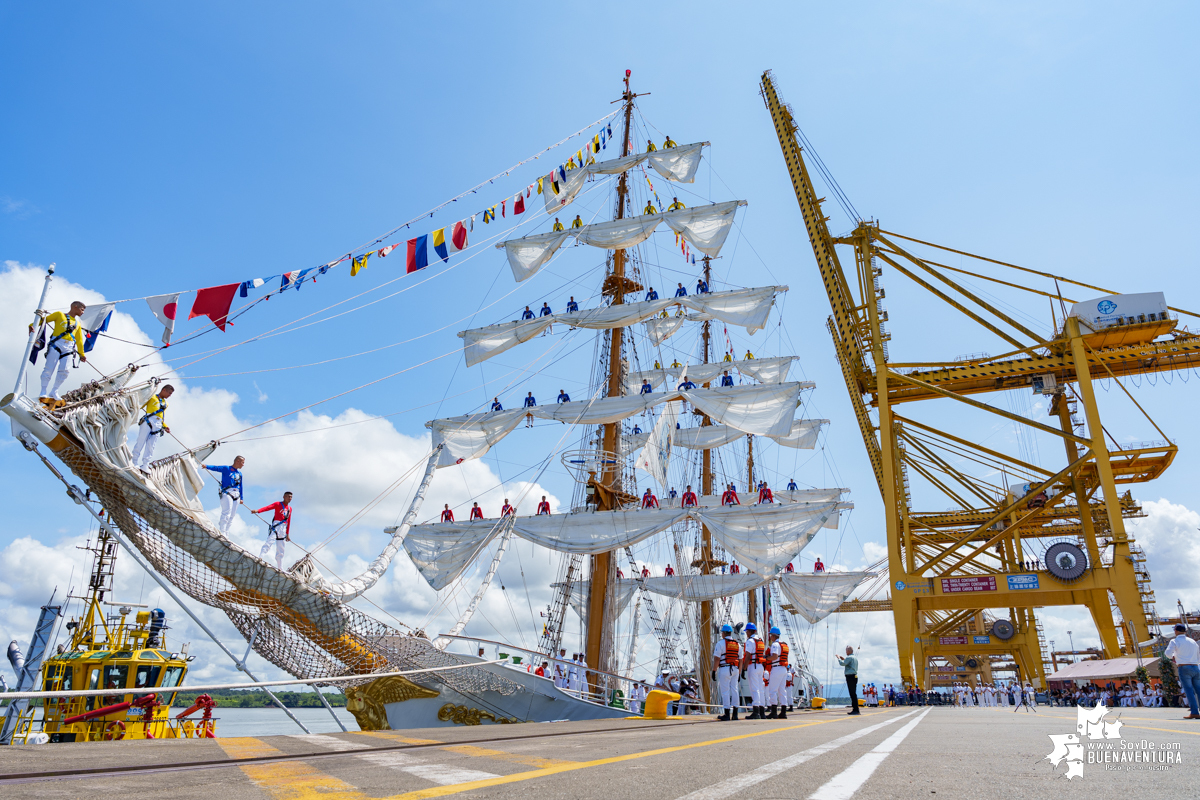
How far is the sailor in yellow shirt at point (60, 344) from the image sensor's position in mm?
9156

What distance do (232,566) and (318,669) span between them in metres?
2.88

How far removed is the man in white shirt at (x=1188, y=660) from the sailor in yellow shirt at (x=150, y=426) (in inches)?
534

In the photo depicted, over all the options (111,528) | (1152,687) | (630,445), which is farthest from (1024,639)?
Result: (111,528)

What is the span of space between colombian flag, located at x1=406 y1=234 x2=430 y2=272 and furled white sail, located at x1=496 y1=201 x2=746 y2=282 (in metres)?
13.9

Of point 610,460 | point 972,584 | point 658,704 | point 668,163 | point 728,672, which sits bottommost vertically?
point 658,704

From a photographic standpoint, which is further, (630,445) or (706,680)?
(630,445)

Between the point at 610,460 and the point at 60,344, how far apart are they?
1707 cm

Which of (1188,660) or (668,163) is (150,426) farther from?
(668,163)

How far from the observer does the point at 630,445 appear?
31406mm

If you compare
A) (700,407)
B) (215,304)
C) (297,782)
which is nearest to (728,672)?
(297,782)

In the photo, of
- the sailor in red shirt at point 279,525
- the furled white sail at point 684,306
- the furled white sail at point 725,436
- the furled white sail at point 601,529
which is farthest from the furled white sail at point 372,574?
Result: the furled white sail at point 725,436

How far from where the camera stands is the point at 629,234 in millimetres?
28188

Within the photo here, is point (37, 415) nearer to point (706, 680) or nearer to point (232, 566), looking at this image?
point (232, 566)

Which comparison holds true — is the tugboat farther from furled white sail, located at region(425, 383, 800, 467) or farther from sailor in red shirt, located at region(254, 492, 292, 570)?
furled white sail, located at region(425, 383, 800, 467)
